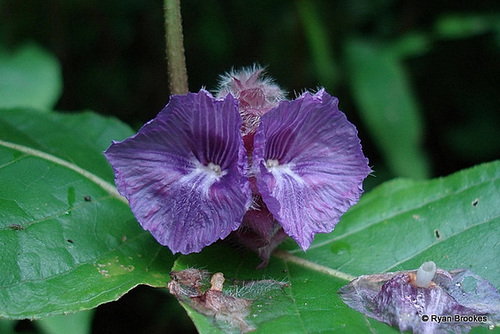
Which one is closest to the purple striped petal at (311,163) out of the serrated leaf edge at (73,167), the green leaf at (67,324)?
the serrated leaf edge at (73,167)

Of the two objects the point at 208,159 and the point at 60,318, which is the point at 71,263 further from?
the point at 60,318

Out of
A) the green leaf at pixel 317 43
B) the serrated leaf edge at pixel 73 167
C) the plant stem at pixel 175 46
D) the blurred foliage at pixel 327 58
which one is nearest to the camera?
the plant stem at pixel 175 46

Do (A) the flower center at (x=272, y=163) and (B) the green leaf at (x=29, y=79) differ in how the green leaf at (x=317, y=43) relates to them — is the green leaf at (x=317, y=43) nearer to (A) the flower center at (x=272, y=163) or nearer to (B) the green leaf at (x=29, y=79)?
(B) the green leaf at (x=29, y=79)

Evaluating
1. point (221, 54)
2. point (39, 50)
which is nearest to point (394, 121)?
point (221, 54)

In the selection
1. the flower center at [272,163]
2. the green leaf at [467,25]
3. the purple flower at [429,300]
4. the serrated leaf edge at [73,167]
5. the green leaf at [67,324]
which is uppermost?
the green leaf at [467,25]

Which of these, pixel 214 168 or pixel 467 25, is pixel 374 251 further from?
pixel 467 25

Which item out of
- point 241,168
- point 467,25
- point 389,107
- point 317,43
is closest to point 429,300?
point 241,168
